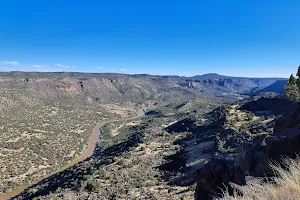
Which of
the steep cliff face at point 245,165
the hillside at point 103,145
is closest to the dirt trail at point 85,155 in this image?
the hillside at point 103,145

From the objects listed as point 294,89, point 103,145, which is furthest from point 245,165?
point 103,145

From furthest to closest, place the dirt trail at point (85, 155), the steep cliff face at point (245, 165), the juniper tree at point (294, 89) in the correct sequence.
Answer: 1. the dirt trail at point (85, 155)
2. the juniper tree at point (294, 89)
3. the steep cliff face at point (245, 165)

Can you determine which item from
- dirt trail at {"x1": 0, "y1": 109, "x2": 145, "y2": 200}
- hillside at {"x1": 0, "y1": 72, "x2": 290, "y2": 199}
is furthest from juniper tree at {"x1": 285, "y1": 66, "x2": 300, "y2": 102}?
dirt trail at {"x1": 0, "y1": 109, "x2": 145, "y2": 200}

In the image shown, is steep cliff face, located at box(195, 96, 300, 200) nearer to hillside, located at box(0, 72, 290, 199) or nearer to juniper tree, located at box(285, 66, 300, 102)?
hillside, located at box(0, 72, 290, 199)

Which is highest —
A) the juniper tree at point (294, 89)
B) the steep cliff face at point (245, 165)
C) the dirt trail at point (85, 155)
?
the juniper tree at point (294, 89)

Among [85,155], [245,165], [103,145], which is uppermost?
[245,165]

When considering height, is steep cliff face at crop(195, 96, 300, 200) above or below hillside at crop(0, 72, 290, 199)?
above

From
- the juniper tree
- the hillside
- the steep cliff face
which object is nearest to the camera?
the steep cliff face

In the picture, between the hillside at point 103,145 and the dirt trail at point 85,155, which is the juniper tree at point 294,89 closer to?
the hillside at point 103,145

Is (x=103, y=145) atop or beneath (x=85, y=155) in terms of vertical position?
atop

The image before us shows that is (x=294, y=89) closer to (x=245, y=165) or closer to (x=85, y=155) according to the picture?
(x=245, y=165)

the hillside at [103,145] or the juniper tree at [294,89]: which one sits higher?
the juniper tree at [294,89]
